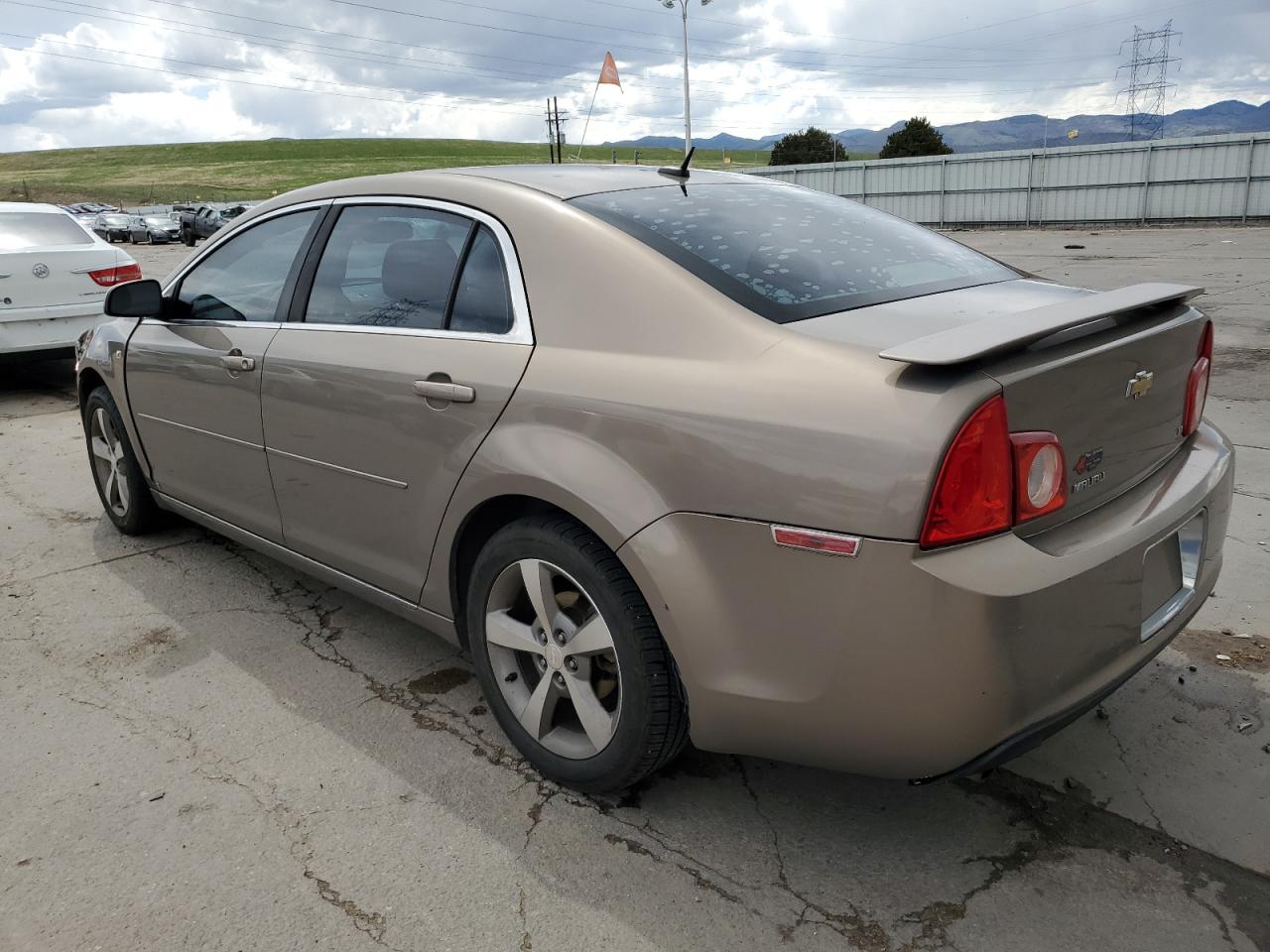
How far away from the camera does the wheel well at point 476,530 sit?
8.50 feet

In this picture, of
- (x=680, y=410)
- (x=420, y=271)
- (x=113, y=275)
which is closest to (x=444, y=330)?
(x=420, y=271)

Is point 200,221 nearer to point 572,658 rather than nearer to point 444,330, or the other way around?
point 444,330

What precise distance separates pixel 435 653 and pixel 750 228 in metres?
1.85

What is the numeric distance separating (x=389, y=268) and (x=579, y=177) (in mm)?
650

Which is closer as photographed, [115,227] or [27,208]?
[27,208]

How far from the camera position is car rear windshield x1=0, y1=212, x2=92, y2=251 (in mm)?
8461

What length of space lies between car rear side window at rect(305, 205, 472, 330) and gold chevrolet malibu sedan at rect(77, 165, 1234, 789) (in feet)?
0.04

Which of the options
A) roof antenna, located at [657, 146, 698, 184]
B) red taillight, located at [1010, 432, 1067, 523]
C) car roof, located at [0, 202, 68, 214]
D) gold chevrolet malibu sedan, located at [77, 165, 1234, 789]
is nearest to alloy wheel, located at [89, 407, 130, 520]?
gold chevrolet malibu sedan, located at [77, 165, 1234, 789]

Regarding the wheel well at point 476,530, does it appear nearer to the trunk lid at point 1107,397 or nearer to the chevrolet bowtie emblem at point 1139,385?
the trunk lid at point 1107,397

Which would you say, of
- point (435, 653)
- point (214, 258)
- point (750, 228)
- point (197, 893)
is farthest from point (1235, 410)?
point (197, 893)

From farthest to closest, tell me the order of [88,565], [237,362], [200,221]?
[200,221] < [88,565] < [237,362]

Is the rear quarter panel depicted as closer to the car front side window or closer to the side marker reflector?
the side marker reflector

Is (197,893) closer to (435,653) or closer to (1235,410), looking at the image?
(435,653)

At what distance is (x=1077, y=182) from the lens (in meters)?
28.1
